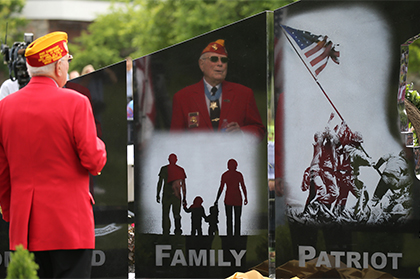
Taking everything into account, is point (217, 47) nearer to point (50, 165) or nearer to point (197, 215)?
point (197, 215)

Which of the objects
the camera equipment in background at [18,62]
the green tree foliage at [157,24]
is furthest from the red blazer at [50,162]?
the green tree foliage at [157,24]

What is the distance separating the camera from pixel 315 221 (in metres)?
3.91

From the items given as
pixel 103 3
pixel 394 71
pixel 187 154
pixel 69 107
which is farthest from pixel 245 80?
pixel 103 3

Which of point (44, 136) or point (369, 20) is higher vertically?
point (369, 20)

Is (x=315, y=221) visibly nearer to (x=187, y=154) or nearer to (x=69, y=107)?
(x=187, y=154)

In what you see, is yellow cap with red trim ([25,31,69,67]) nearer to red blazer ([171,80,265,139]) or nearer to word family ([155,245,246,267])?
red blazer ([171,80,265,139])

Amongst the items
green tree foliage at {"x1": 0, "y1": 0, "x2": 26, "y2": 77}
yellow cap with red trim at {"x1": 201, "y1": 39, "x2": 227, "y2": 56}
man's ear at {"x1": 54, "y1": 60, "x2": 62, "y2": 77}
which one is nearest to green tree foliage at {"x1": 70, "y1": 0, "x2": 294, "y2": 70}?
green tree foliage at {"x1": 0, "y1": 0, "x2": 26, "y2": 77}

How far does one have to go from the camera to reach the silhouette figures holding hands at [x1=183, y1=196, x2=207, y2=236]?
4133 mm

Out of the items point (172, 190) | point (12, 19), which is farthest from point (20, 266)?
point (12, 19)

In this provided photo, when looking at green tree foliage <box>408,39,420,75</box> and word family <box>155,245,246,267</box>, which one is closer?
word family <box>155,245,246,267</box>

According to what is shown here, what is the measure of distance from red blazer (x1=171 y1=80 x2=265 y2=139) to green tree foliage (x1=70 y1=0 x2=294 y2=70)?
13921 millimetres

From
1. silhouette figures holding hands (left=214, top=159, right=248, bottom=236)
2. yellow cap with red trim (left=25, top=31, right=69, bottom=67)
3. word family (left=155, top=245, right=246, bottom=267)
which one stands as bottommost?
word family (left=155, top=245, right=246, bottom=267)

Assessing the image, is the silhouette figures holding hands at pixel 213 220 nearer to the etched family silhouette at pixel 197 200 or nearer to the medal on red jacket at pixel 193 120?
the etched family silhouette at pixel 197 200

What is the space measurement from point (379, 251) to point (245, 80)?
4.95 feet
